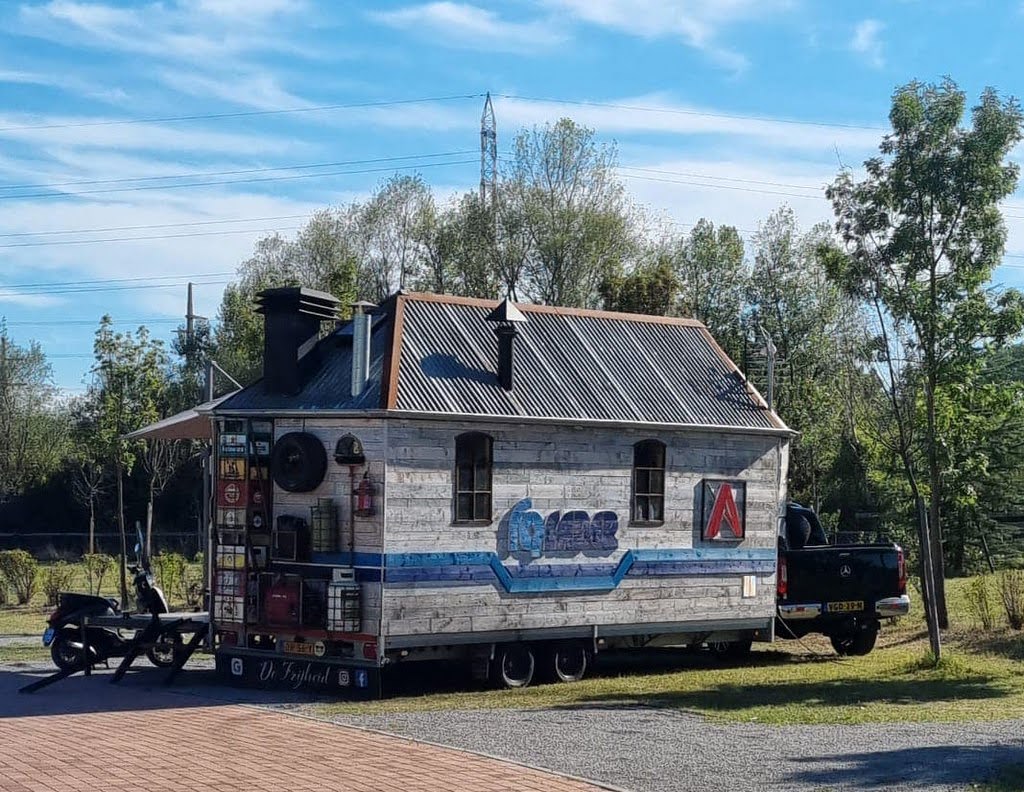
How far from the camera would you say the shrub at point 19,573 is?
2764cm

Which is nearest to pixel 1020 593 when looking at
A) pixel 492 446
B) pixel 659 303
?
pixel 492 446

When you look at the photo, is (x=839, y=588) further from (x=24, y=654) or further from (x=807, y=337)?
(x=807, y=337)

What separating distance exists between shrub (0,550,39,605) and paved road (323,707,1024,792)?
54.2ft

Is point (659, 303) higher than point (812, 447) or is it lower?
higher

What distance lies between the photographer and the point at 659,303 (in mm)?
39125

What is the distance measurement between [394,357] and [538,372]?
7.22ft

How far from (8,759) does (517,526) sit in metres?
6.96

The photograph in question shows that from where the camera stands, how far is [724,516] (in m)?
18.4

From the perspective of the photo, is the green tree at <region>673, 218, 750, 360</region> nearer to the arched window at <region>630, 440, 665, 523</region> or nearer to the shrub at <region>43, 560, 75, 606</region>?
the shrub at <region>43, 560, 75, 606</region>

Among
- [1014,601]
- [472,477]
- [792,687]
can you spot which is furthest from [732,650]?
[472,477]

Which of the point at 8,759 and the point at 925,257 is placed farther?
the point at 925,257

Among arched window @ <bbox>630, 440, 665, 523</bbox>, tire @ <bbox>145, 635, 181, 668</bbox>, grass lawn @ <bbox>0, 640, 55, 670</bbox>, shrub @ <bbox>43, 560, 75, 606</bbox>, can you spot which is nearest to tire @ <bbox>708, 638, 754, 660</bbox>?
arched window @ <bbox>630, 440, 665, 523</bbox>

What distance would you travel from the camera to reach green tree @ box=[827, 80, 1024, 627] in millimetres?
18797

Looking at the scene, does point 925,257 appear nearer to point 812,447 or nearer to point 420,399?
point 420,399
